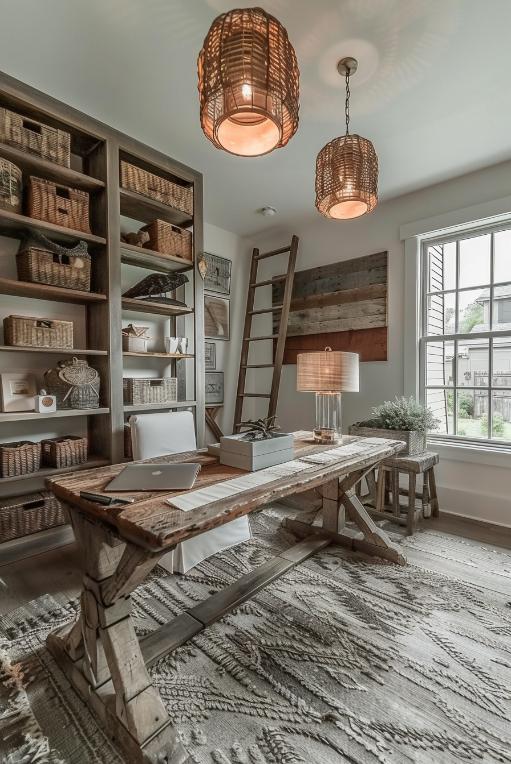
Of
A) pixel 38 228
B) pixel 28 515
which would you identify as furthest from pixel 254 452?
pixel 38 228

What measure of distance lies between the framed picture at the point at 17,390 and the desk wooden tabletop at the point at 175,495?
1148 mm

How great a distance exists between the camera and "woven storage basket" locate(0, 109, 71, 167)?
2000mm

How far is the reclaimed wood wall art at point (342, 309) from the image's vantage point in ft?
10.6

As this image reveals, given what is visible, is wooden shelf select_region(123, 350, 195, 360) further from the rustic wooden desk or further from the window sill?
the window sill

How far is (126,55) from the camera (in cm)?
179

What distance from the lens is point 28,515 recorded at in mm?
2156

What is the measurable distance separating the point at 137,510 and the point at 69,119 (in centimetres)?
230

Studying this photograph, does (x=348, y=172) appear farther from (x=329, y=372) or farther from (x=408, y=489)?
(x=408, y=489)

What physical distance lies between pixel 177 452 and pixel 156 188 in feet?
6.06

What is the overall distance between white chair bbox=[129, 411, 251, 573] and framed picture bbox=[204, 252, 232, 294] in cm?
192

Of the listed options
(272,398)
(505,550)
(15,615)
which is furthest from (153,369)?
(505,550)

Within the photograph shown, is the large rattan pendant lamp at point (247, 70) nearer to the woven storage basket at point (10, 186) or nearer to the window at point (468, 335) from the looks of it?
the woven storage basket at point (10, 186)

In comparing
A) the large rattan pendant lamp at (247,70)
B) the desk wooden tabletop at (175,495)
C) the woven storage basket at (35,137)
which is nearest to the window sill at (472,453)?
the desk wooden tabletop at (175,495)

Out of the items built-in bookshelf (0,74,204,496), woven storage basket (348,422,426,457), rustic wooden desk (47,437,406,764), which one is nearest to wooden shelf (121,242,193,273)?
built-in bookshelf (0,74,204,496)
